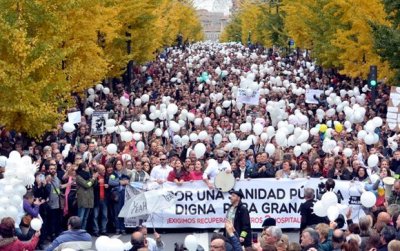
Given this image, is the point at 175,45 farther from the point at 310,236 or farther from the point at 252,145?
the point at 310,236

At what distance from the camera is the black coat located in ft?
44.0

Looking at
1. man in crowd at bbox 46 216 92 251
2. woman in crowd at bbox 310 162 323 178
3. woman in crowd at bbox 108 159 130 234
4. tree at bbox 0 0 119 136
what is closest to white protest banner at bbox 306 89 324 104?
tree at bbox 0 0 119 136

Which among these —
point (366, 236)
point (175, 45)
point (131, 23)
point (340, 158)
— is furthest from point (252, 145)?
point (175, 45)

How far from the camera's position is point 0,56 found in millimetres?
24094

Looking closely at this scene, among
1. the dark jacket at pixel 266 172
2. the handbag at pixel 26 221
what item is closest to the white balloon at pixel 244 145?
the dark jacket at pixel 266 172

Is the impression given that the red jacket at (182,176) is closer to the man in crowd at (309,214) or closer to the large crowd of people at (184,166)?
the large crowd of people at (184,166)

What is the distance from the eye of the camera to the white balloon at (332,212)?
1277 cm

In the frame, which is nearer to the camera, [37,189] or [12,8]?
[37,189]

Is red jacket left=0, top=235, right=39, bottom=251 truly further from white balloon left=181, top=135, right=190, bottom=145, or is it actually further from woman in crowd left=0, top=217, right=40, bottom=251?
white balloon left=181, top=135, right=190, bottom=145

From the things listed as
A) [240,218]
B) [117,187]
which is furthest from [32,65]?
[240,218]

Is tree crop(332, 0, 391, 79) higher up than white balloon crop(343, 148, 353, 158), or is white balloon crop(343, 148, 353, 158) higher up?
tree crop(332, 0, 391, 79)

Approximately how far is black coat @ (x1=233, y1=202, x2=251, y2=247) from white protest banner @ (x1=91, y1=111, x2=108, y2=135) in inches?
452

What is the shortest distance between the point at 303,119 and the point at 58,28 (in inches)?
256

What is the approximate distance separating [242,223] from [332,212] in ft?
4.04
